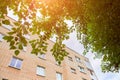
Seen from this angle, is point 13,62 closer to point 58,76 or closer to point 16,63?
point 16,63

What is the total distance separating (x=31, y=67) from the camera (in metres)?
17.8

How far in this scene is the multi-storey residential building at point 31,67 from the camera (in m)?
15.6

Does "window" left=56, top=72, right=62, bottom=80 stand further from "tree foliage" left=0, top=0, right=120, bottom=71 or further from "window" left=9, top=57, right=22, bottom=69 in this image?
"tree foliage" left=0, top=0, right=120, bottom=71

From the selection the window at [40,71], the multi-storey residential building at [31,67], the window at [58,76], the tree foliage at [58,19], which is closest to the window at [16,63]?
the multi-storey residential building at [31,67]

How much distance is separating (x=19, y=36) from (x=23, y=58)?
13909mm

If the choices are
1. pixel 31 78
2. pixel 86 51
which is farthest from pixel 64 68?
pixel 86 51

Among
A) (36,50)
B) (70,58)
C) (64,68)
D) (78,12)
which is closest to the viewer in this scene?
(36,50)

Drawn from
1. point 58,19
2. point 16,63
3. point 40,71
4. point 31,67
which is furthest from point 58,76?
point 58,19

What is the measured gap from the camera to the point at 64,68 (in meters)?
22.6

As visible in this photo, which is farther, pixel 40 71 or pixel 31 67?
pixel 40 71

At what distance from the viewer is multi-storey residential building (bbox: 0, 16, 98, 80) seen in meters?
15.6

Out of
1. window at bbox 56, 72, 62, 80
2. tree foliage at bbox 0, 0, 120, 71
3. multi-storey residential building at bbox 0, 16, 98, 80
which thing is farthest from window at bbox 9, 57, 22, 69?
tree foliage at bbox 0, 0, 120, 71

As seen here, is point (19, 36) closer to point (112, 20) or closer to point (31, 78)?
point (112, 20)

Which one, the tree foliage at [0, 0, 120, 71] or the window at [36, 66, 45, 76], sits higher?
the window at [36, 66, 45, 76]
